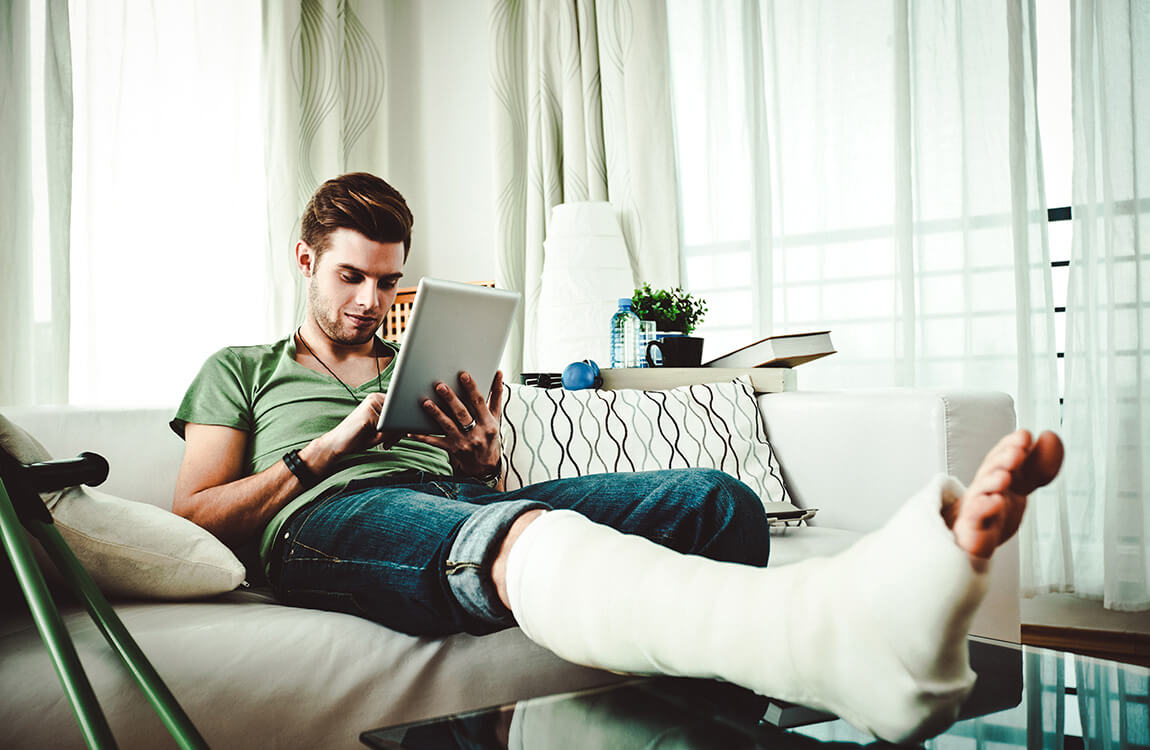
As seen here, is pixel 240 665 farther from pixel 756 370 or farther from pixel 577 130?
pixel 577 130

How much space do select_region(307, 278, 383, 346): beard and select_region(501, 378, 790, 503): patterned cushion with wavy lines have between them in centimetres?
34

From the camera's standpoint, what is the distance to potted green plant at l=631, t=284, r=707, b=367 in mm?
1986

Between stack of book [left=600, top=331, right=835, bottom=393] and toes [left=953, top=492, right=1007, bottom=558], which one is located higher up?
stack of book [left=600, top=331, right=835, bottom=393]

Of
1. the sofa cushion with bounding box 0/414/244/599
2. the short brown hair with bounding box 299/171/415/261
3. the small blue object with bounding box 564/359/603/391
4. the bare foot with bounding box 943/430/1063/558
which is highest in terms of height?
the short brown hair with bounding box 299/171/415/261

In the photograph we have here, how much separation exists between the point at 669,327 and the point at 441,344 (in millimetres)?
1063

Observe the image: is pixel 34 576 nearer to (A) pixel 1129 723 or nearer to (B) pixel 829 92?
(A) pixel 1129 723

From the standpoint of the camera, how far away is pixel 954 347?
234 centimetres

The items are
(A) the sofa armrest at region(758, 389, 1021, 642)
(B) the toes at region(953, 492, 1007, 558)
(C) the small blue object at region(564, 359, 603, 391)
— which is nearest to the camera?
(B) the toes at region(953, 492, 1007, 558)

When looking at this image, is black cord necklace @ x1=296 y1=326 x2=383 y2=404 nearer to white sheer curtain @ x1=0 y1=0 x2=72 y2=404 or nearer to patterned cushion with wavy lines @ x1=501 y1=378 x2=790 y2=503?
patterned cushion with wavy lines @ x1=501 y1=378 x2=790 y2=503

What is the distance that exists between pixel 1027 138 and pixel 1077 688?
1986mm

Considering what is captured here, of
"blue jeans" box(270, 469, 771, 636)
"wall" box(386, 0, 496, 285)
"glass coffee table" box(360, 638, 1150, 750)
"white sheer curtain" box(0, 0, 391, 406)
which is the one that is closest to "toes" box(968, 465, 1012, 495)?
"glass coffee table" box(360, 638, 1150, 750)

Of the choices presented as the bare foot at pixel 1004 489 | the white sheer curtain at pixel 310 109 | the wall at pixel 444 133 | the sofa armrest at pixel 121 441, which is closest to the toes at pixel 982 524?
the bare foot at pixel 1004 489

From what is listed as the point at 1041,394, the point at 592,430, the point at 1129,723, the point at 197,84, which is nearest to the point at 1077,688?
the point at 1129,723

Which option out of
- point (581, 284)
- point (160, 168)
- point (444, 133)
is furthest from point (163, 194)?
point (581, 284)
